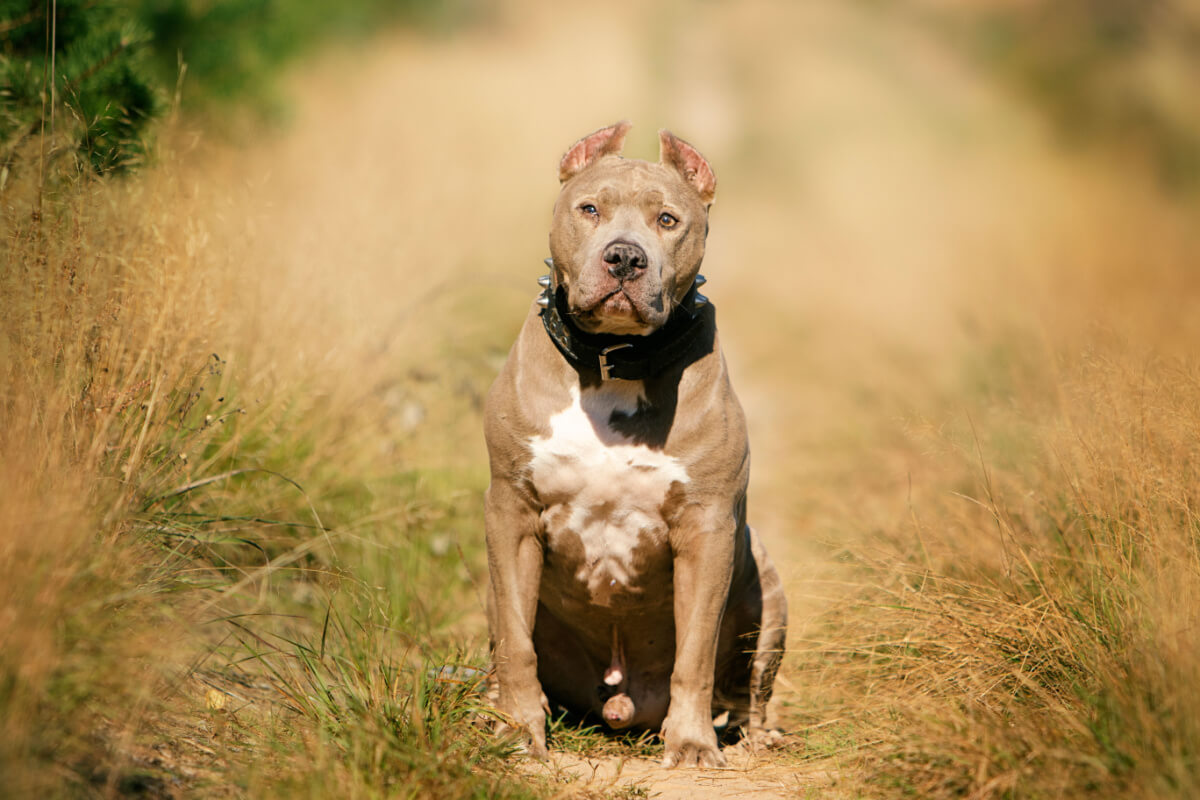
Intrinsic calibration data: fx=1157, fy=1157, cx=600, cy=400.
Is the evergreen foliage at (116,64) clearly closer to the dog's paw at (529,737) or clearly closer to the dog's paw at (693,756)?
the dog's paw at (529,737)

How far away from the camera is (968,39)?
18.5m

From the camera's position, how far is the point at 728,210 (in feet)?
60.7

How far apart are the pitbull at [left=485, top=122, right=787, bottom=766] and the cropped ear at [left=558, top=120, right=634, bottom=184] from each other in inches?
4.4

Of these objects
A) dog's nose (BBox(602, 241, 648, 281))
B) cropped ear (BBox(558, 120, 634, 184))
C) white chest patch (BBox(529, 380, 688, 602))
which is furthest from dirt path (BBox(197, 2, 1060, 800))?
dog's nose (BBox(602, 241, 648, 281))

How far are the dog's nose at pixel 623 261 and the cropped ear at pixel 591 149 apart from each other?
0.66 metres

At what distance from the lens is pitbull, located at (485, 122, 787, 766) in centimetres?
381

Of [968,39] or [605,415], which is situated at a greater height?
[968,39]

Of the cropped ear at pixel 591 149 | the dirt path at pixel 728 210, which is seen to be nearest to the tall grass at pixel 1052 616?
the dirt path at pixel 728 210

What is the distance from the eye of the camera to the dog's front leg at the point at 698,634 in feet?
12.5

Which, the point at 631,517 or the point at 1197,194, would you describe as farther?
the point at 1197,194

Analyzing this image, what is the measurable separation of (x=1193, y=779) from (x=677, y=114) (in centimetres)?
1886

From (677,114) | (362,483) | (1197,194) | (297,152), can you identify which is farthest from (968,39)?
(362,483)

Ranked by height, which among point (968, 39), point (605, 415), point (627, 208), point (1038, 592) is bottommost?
point (1038, 592)

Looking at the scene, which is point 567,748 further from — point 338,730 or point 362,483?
→ point 362,483
